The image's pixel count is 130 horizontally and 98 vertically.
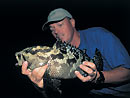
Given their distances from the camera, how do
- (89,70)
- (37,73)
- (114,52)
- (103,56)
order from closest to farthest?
(89,70) → (37,73) → (114,52) → (103,56)

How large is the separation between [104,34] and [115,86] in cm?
179

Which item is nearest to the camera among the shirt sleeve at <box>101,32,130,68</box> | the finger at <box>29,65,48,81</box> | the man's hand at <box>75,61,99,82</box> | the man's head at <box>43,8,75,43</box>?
the man's hand at <box>75,61,99,82</box>

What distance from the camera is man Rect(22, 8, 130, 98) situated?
2.95 metres

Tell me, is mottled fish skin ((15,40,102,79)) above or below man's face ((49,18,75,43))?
below

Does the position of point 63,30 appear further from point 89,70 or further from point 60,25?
point 89,70

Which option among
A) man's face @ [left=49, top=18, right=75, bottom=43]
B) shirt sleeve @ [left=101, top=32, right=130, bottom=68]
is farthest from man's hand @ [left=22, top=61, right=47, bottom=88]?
shirt sleeve @ [left=101, top=32, right=130, bottom=68]

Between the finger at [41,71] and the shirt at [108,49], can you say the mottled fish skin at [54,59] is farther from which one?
the shirt at [108,49]

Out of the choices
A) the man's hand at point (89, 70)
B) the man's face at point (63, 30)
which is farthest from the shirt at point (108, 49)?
the man's hand at point (89, 70)

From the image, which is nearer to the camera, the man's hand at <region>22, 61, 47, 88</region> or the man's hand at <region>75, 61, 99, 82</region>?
the man's hand at <region>75, 61, 99, 82</region>

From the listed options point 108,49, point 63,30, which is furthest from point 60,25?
point 108,49

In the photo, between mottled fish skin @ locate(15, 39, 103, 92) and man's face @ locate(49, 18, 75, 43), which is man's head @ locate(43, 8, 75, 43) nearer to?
man's face @ locate(49, 18, 75, 43)

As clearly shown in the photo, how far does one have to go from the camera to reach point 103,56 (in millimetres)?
3676

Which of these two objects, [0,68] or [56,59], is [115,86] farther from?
[0,68]

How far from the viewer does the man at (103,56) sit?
2951 millimetres
